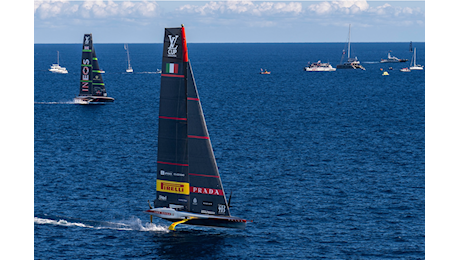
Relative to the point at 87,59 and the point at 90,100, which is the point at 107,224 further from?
the point at 90,100

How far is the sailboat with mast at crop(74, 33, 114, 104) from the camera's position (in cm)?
14288

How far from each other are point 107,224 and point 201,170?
1329cm

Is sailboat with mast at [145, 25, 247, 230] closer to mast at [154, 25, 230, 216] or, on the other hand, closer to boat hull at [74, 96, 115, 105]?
mast at [154, 25, 230, 216]

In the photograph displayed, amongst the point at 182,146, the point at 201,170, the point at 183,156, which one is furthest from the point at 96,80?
the point at 201,170

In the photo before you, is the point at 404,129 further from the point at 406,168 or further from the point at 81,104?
the point at 81,104

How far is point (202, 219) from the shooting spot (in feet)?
169

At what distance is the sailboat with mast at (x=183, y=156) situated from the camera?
4859 centimetres

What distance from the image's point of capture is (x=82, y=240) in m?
52.6

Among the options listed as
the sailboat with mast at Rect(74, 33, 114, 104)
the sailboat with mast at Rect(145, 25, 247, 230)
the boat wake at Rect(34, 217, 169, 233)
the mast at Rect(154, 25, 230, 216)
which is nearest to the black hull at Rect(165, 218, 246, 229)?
the sailboat with mast at Rect(145, 25, 247, 230)

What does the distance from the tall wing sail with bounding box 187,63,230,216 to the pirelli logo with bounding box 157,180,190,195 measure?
2.07 feet

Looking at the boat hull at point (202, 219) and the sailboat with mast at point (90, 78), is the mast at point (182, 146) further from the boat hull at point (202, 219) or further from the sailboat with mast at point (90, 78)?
the sailboat with mast at point (90, 78)

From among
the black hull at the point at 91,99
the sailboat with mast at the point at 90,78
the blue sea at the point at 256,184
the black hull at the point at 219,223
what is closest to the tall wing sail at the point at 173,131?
the black hull at the point at 219,223
